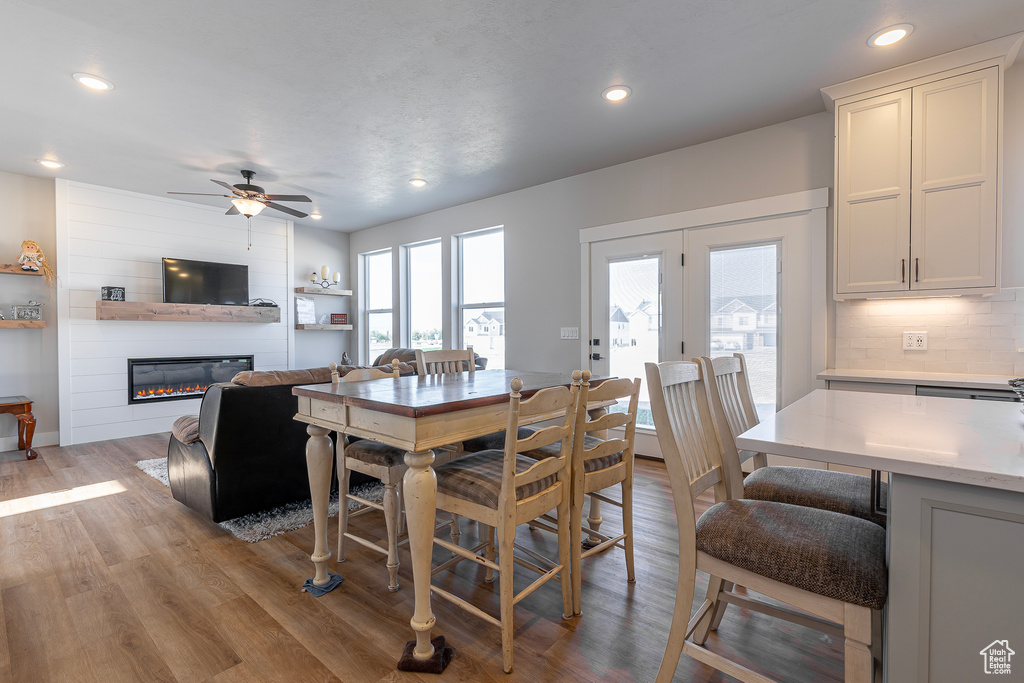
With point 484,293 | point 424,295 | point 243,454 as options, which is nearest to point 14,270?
point 243,454

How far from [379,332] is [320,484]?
16.7 ft

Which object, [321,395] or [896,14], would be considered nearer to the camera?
[321,395]

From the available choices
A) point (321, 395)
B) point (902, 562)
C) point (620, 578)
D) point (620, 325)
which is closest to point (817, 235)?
point (620, 325)

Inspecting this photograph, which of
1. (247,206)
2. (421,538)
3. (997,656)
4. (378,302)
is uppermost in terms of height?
(247,206)

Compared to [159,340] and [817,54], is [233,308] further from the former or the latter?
[817,54]

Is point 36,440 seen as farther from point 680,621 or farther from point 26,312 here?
point 680,621

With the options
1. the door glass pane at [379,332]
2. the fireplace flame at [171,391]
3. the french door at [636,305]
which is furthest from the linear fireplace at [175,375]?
the french door at [636,305]

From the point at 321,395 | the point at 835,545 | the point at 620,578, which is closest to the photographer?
the point at 835,545

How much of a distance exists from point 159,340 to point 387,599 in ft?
16.7

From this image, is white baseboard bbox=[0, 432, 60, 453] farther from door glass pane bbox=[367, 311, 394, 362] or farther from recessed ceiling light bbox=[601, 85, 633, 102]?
recessed ceiling light bbox=[601, 85, 633, 102]

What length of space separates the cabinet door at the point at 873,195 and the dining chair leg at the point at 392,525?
2.93 m

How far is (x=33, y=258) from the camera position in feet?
14.8

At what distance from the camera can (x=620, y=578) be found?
6.88 feet

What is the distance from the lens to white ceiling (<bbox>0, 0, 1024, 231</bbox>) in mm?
2221
